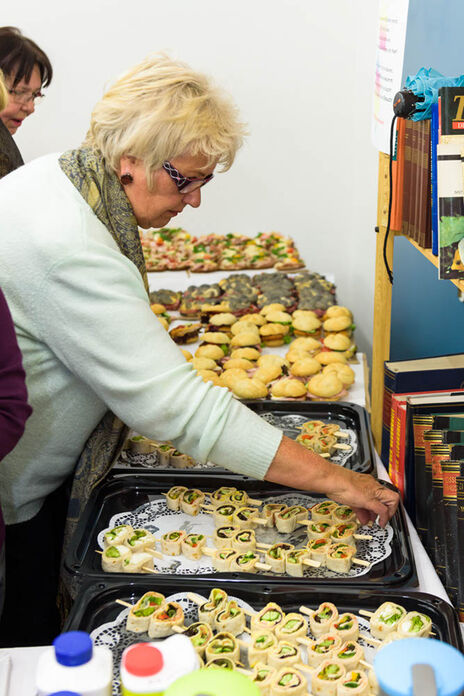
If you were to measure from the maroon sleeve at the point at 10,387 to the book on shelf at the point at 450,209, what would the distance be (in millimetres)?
816

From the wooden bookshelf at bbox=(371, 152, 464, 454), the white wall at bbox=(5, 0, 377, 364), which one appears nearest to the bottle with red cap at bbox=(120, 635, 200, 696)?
the wooden bookshelf at bbox=(371, 152, 464, 454)

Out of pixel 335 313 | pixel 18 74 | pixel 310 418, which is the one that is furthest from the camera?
pixel 335 313

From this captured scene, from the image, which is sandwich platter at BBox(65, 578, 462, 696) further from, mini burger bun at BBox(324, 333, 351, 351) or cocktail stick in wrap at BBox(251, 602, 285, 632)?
mini burger bun at BBox(324, 333, 351, 351)

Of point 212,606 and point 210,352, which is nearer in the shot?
point 212,606

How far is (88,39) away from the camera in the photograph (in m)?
5.69

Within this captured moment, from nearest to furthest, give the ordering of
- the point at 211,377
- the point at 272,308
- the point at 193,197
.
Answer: the point at 193,197, the point at 211,377, the point at 272,308

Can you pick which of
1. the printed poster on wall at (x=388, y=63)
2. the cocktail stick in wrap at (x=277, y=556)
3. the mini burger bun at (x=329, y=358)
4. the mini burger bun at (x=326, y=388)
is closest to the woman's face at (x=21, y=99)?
the printed poster on wall at (x=388, y=63)

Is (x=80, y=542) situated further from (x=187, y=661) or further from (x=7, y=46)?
(x=7, y=46)

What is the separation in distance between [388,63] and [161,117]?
108 cm

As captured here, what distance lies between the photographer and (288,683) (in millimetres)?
1350

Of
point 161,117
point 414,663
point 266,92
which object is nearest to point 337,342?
point 161,117

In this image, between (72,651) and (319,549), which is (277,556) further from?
(72,651)

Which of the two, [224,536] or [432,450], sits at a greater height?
[432,450]

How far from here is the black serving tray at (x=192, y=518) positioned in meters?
1.61
